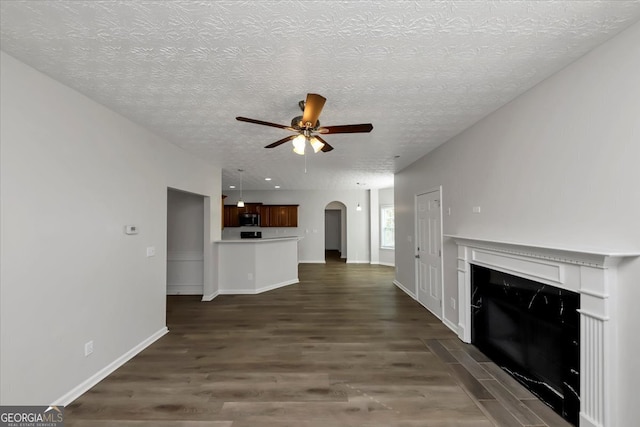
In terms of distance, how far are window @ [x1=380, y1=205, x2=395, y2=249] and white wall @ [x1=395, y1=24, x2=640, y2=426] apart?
576 centimetres

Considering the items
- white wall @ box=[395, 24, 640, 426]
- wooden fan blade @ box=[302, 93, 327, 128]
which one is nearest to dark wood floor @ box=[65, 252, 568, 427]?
white wall @ box=[395, 24, 640, 426]

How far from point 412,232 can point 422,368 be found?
9.49 ft

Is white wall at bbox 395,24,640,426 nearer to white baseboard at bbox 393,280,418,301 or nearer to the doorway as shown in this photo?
white baseboard at bbox 393,280,418,301

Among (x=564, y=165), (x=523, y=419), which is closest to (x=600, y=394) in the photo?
(x=523, y=419)

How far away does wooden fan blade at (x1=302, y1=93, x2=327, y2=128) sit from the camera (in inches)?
79.4

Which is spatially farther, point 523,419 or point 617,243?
point 523,419

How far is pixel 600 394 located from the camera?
171 cm

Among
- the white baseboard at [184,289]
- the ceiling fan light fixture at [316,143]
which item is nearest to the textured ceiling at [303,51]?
the ceiling fan light fixture at [316,143]

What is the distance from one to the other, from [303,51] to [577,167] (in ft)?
6.65

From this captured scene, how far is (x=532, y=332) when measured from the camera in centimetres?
237

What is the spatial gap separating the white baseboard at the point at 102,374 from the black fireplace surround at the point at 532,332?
12.3ft

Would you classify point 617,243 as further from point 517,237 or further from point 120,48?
point 120,48

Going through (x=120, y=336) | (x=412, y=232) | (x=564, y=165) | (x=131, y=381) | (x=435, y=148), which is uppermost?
(x=435, y=148)

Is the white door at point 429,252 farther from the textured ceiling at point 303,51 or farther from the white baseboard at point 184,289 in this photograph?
the white baseboard at point 184,289
